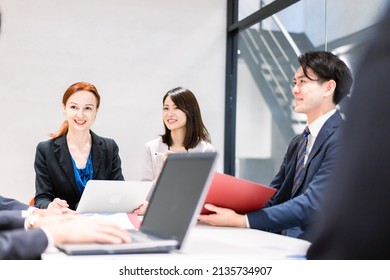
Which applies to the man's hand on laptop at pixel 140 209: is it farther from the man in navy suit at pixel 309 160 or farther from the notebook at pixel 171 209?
the notebook at pixel 171 209

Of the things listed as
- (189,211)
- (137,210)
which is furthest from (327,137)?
(189,211)

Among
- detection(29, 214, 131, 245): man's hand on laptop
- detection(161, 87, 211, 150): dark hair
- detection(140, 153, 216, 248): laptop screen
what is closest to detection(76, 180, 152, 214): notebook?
detection(140, 153, 216, 248): laptop screen

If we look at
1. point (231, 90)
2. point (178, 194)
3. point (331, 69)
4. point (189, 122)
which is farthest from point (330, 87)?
point (231, 90)

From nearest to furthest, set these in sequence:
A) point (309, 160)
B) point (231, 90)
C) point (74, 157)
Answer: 1. point (309, 160)
2. point (74, 157)
3. point (231, 90)

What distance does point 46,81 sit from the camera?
4793mm

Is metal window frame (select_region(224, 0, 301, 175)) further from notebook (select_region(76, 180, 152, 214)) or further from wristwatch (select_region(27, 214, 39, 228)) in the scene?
wristwatch (select_region(27, 214, 39, 228))

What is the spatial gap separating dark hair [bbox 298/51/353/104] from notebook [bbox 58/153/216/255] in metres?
1.32

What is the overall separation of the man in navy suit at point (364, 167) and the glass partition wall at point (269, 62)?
3.10 m

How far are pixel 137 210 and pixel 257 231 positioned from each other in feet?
2.27

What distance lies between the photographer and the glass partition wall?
370 cm

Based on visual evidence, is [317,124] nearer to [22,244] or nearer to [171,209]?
[171,209]

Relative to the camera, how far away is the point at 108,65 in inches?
197

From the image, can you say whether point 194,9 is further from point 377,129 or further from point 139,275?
point 377,129

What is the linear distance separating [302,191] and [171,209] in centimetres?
103
